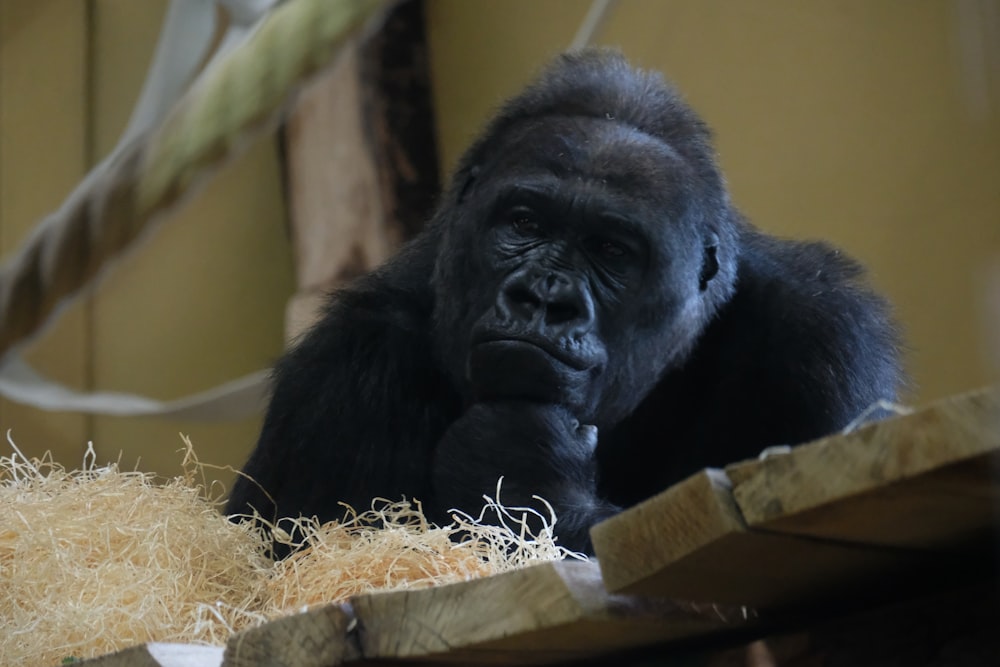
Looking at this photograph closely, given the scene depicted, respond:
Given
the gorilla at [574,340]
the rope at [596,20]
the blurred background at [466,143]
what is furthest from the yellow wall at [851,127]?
the rope at [596,20]

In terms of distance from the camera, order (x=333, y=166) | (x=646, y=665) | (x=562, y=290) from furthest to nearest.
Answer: (x=333, y=166)
(x=562, y=290)
(x=646, y=665)

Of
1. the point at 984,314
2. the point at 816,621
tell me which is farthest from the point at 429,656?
the point at 984,314

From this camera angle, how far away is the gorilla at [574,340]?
2.73 metres

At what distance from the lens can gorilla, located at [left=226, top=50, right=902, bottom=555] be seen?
2.73m

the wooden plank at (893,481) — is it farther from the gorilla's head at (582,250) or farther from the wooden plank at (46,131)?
the wooden plank at (46,131)

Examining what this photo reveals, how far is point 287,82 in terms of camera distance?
13.1 ft

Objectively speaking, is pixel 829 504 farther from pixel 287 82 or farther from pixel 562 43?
pixel 562 43

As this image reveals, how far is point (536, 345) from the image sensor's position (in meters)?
2.68

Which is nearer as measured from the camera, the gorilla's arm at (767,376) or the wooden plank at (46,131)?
the gorilla's arm at (767,376)

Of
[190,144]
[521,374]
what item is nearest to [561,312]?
[521,374]

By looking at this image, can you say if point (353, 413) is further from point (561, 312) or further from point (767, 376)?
point (767, 376)

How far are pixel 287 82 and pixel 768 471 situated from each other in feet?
9.31

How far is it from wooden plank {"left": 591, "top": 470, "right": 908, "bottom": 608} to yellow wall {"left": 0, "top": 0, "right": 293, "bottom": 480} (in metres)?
4.45

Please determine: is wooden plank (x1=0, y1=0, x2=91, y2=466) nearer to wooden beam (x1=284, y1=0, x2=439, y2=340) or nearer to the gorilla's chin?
wooden beam (x1=284, y1=0, x2=439, y2=340)
